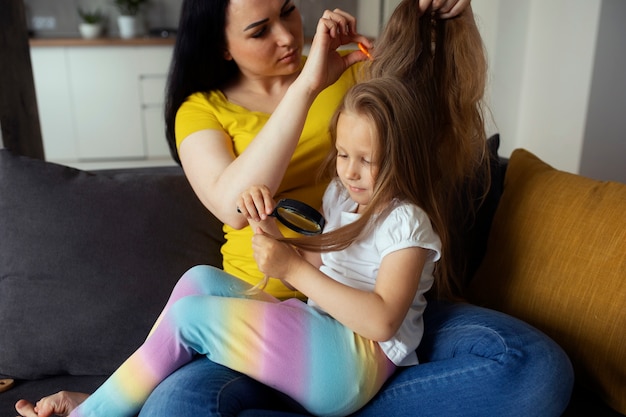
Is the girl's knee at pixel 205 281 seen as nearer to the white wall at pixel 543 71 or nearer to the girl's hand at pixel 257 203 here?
the girl's hand at pixel 257 203

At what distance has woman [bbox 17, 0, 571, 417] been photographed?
3.36 feet

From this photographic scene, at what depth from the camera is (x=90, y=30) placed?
407 centimetres

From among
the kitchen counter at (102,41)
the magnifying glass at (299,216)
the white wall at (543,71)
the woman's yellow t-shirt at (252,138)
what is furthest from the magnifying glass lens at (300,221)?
the kitchen counter at (102,41)

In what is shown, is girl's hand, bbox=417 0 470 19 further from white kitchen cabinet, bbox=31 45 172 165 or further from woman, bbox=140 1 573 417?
white kitchen cabinet, bbox=31 45 172 165

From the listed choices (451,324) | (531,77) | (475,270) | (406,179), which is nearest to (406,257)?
(406,179)

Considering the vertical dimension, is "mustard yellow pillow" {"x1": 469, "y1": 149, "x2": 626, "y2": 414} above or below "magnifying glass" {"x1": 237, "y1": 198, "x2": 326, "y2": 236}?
below

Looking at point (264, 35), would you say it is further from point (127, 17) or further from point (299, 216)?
point (127, 17)

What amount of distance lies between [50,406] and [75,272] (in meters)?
0.31

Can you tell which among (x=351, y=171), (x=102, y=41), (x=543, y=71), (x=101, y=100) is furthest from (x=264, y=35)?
(x=101, y=100)

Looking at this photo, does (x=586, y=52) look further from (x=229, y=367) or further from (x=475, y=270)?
(x=229, y=367)

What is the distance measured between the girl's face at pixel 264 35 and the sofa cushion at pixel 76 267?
1.35ft

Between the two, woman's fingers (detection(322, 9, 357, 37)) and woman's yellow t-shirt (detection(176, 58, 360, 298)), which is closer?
woman's fingers (detection(322, 9, 357, 37))

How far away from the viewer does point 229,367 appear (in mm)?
1050

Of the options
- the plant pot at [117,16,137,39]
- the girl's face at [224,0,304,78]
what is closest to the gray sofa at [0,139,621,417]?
the girl's face at [224,0,304,78]
